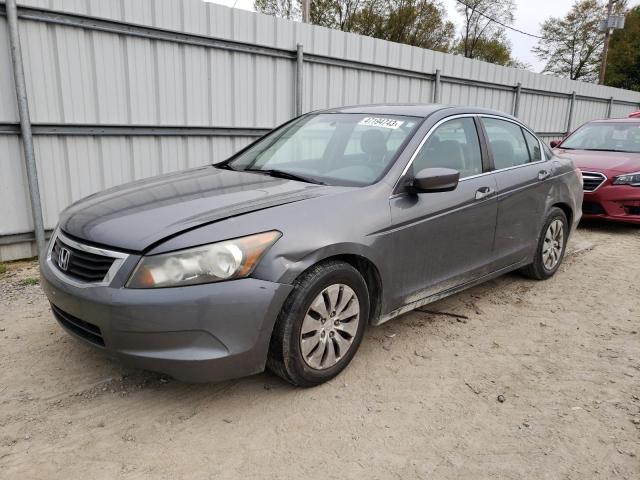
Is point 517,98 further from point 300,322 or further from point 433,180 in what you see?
point 300,322

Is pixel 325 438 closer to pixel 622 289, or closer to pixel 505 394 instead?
pixel 505 394

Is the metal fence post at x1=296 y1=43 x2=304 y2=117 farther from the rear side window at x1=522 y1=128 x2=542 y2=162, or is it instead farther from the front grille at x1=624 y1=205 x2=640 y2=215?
the front grille at x1=624 y1=205 x2=640 y2=215

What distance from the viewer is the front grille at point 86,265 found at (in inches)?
100

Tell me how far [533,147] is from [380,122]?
1817mm

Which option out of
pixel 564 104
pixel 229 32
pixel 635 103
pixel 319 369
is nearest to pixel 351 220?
pixel 319 369

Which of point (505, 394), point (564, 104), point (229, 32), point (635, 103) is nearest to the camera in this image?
point (505, 394)

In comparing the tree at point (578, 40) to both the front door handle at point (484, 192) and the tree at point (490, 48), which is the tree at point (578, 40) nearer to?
the tree at point (490, 48)

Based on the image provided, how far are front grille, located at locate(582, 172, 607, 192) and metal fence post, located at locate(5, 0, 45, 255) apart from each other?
6.63 metres

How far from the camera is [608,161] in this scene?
23.9ft

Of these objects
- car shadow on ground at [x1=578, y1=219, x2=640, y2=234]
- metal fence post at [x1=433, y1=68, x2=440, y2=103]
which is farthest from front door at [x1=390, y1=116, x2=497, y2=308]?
metal fence post at [x1=433, y1=68, x2=440, y2=103]

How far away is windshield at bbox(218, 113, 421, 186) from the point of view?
11.1 ft

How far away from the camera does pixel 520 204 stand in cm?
426

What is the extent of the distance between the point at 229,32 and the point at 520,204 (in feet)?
13.1

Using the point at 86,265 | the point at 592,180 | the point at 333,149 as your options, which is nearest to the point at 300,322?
the point at 86,265
